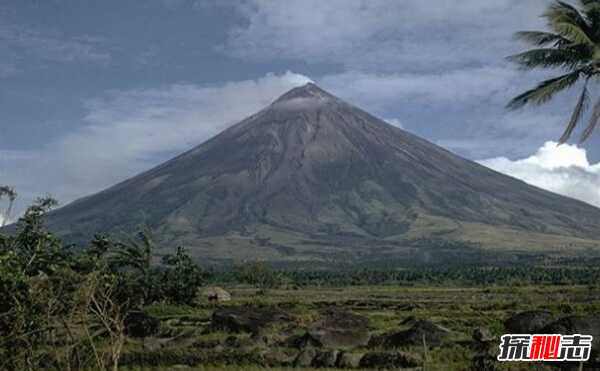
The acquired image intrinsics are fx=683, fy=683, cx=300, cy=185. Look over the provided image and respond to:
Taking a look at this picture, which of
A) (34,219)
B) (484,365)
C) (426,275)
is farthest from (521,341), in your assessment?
(426,275)

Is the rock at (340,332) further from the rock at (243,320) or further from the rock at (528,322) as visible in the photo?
the rock at (243,320)

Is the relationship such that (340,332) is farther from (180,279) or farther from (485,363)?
(180,279)

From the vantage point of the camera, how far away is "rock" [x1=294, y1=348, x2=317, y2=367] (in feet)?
87.7

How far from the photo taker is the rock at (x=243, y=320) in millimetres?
41562

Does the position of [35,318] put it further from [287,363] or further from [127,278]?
[127,278]

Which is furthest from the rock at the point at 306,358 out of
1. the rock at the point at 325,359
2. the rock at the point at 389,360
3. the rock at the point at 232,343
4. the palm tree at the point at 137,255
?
the palm tree at the point at 137,255

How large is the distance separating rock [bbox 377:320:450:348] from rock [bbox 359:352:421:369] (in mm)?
5385

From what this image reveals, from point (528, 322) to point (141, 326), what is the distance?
75.7 ft

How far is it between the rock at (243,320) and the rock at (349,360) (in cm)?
1423

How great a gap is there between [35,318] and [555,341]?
1536cm

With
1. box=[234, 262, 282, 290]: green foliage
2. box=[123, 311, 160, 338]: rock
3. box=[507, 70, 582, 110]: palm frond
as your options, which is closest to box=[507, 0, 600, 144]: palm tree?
box=[507, 70, 582, 110]: palm frond

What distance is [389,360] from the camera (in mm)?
25641

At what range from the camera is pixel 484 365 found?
72.5 ft

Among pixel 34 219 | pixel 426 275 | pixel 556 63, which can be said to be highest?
pixel 556 63
